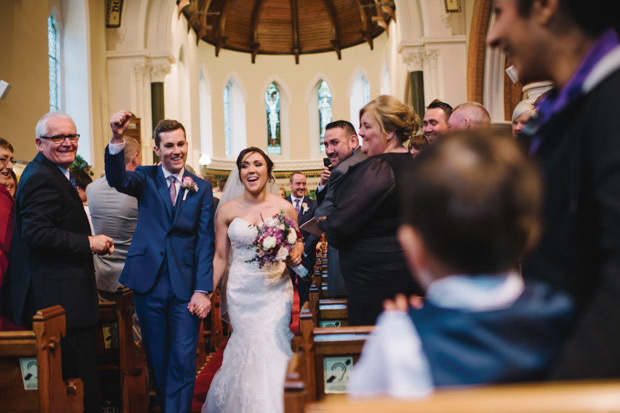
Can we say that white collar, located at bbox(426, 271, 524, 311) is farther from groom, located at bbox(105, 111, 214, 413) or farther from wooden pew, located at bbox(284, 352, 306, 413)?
groom, located at bbox(105, 111, 214, 413)

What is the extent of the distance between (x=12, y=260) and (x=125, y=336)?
1061 mm

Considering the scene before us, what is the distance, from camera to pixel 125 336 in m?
4.02

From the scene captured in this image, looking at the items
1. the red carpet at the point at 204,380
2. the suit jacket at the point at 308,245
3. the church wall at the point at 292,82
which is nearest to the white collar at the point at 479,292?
the red carpet at the point at 204,380

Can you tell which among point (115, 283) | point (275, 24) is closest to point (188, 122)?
point (275, 24)

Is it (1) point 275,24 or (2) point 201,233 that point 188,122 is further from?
(2) point 201,233

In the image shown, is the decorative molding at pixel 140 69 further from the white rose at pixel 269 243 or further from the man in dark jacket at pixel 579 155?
the man in dark jacket at pixel 579 155

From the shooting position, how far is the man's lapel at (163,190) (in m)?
3.85

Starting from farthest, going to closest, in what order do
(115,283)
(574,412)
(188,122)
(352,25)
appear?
(352,25)
(188,122)
(115,283)
(574,412)

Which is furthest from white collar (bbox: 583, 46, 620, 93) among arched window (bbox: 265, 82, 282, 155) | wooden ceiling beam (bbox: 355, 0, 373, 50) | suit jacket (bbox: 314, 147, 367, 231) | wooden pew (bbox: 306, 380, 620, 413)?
arched window (bbox: 265, 82, 282, 155)

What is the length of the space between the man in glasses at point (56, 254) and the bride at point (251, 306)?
1.11 m

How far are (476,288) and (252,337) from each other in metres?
3.49

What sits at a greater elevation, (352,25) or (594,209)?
(352,25)

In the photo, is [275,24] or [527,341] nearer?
[527,341]

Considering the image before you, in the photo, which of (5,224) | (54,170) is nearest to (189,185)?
(54,170)
